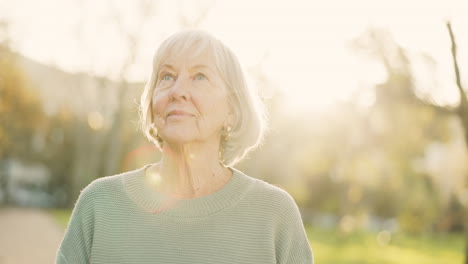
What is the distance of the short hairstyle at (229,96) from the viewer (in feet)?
7.72

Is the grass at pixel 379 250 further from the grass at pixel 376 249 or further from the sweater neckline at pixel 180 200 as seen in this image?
the sweater neckline at pixel 180 200

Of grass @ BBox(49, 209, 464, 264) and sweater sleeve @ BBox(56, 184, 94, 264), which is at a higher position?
sweater sleeve @ BBox(56, 184, 94, 264)

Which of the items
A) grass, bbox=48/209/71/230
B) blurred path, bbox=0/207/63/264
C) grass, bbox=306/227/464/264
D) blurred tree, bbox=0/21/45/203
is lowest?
grass, bbox=306/227/464/264

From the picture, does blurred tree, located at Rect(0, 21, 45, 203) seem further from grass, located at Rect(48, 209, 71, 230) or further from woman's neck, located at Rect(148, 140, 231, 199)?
woman's neck, located at Rect(148, 140, 231, 199)

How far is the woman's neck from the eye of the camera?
237cm

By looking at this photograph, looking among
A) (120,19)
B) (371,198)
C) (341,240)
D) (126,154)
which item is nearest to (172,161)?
(120,19)

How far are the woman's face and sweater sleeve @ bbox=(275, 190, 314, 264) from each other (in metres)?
0.43

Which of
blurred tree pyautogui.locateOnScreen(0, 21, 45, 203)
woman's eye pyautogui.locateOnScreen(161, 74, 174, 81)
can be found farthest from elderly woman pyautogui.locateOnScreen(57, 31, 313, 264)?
blurred tree pyautogui.locateOnScreen(0, 21, 45, 203)

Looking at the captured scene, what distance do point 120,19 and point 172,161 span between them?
60.3 feet

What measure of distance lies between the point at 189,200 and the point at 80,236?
442mm

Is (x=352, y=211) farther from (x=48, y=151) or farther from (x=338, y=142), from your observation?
(x=48, y=151)

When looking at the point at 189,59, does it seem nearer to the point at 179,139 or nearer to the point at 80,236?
the point at 179,139

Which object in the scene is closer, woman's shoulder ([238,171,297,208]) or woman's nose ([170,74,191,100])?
woman's nose ([170,74,191,100])

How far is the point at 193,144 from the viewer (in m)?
2.37
